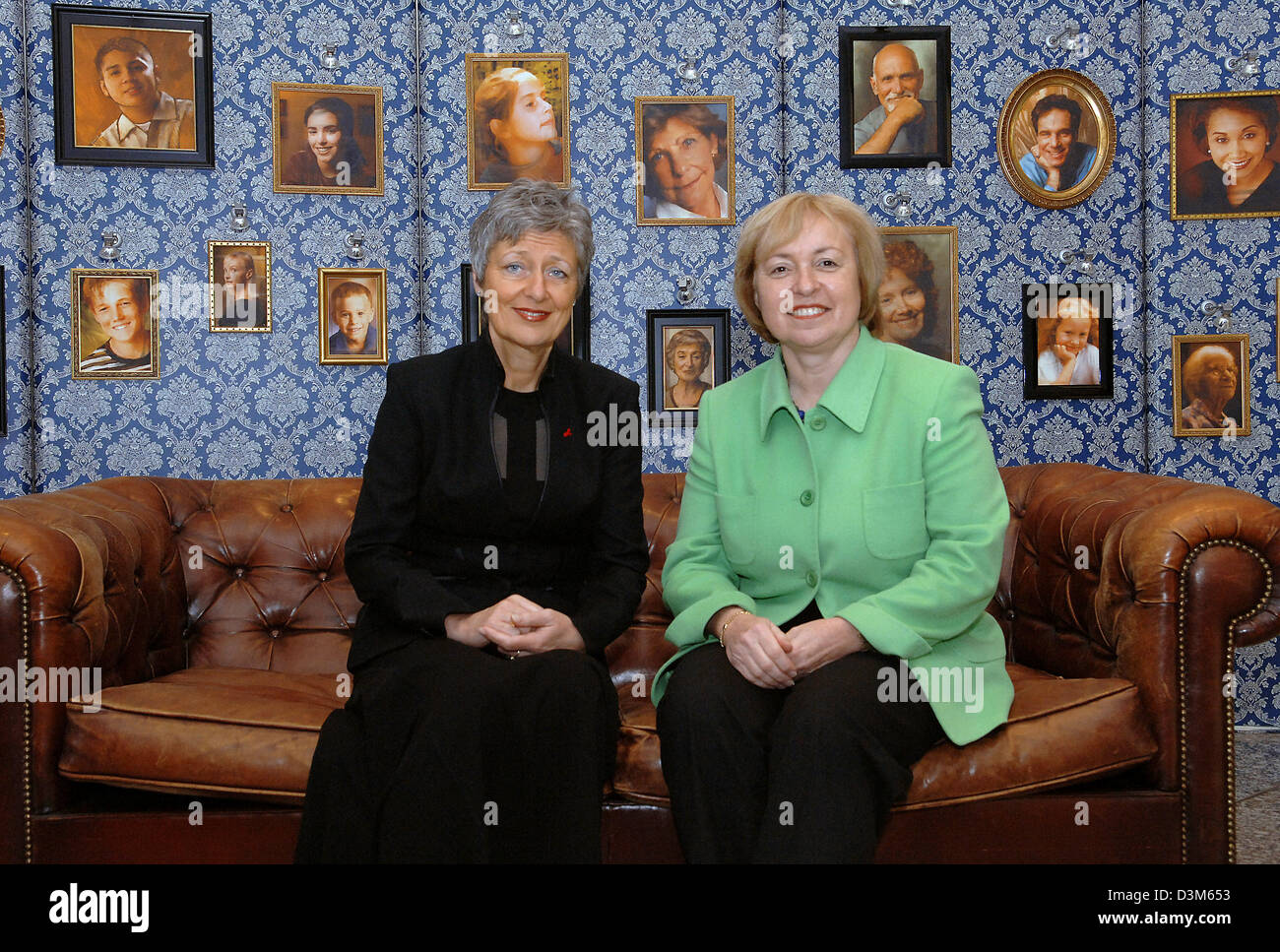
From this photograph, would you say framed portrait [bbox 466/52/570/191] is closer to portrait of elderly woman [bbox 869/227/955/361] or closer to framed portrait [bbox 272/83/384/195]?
framed portrait [bbox 272/83/384/195]

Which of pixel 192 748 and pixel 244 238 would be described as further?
pixel 244 238

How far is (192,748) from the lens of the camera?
2.24m

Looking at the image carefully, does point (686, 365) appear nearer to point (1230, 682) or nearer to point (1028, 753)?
point (1028, 753)

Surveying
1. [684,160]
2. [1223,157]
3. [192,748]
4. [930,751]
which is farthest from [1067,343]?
[192,748]

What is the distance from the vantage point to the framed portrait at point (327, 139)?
3562 millimetres

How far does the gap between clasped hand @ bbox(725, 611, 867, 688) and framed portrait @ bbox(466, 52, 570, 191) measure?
7.23 feet

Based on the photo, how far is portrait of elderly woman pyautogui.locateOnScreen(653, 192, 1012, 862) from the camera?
188 centimetres

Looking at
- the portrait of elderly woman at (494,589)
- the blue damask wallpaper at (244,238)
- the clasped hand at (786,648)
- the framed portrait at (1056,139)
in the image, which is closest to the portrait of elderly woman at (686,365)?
the blue damask wallpaper at (244,238)

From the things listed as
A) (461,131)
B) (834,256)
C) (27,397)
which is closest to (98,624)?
(27,397)

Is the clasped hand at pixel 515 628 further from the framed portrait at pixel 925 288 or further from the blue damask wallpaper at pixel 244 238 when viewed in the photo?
the framed portrait at pixel 925 288

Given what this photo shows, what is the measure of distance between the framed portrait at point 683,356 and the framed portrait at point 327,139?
115 centimetres

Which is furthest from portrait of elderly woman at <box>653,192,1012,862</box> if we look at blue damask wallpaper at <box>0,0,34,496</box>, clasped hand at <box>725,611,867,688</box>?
blue damask wallpaper at <box>0,0,34,496</box>

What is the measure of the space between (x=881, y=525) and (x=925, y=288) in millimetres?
1869
